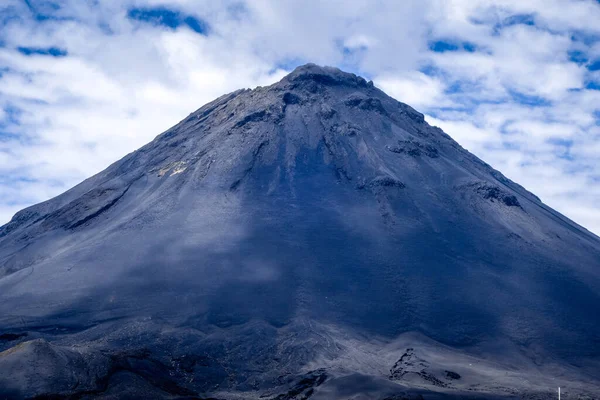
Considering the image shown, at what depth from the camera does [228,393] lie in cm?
3844

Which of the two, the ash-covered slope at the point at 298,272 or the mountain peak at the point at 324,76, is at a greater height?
the mountain peak at the point at 324,76

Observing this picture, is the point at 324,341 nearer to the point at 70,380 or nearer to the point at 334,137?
the point at 70,380

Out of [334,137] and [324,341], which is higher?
[334,137]

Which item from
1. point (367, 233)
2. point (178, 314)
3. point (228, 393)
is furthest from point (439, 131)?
point (228, 393)

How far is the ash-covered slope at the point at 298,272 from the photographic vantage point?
40312 mm

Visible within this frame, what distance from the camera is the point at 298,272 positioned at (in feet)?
179

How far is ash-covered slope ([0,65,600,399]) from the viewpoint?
40312mm

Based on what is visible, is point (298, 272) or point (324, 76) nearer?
point (298, 272)

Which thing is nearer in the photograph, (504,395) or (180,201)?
(504,395)

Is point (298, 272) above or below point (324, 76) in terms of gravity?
below

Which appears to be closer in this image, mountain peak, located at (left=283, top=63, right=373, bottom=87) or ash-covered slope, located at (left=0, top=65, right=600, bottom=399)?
ash-covered slope, located at (left=0, top=65, right=600, bottom=399)

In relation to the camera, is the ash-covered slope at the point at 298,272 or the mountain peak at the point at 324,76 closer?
the ash-covered slope at the point at 298,272

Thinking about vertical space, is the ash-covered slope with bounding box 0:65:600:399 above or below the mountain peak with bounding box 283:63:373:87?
below

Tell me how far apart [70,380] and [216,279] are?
60.9ft
